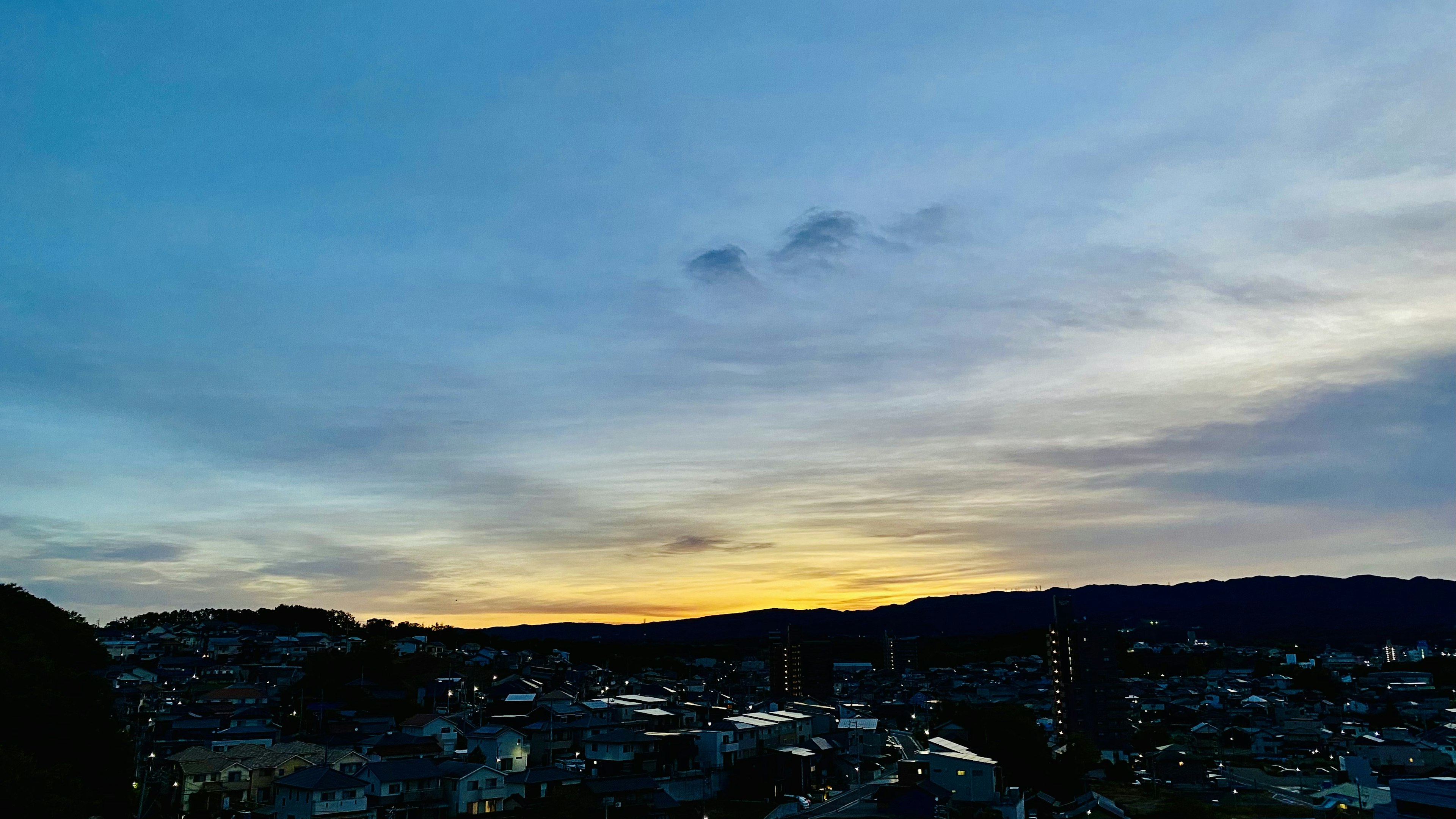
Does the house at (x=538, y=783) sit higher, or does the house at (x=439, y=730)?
the house at (x=439, y=730)

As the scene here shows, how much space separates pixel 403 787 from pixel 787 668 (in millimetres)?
80874

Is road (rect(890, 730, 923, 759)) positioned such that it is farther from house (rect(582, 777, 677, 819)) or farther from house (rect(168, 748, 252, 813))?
house (rect(168, 748, 252, 813))

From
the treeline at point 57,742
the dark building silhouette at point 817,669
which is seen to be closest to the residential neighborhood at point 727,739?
the dark building silhouette at point 817,669

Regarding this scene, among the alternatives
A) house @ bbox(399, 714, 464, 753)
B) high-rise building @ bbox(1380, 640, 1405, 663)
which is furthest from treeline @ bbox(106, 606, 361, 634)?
high-rise building @ bbox(1380, 640, 1405, 663)

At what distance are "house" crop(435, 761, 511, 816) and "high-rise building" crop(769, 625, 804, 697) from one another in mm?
73711

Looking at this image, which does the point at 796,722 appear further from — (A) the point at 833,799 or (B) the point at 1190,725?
(B) the point at 1190,725

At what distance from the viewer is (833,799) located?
42.5 meters

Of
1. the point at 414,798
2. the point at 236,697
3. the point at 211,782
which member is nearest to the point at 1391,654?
the point at 414,798

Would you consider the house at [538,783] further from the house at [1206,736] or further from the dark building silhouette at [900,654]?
the dark building silhouette at [900,654]

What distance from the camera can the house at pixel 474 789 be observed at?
39.4 m

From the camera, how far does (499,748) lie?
46750 millimetres

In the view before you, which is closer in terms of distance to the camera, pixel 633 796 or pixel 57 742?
pixel 57 742

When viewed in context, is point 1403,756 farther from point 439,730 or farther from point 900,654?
point 900,654

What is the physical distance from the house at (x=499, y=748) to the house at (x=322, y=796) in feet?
29.3
